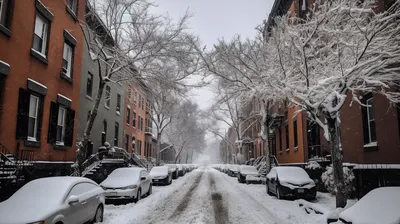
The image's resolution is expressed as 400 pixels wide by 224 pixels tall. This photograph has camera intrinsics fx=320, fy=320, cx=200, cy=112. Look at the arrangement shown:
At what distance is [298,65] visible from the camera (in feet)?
36.4

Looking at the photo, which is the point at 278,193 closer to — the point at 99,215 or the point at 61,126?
the point at 99,215

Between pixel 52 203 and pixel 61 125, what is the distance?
10.4m

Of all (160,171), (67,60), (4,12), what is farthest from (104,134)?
(4,12)

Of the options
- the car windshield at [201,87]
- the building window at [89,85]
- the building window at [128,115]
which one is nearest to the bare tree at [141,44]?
the car windshield at [201,87]

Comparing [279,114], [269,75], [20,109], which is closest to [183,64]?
[269,75]

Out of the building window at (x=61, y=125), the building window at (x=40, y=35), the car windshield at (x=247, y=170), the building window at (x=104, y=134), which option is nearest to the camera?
the building window at (x=40, y=35)

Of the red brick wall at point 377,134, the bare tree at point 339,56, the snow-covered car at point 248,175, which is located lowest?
the snow-covered car at point 248,175

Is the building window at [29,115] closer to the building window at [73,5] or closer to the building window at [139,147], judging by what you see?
the building window at [73,5]

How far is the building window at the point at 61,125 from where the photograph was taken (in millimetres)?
14790

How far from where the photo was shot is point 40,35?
1427 centimetres

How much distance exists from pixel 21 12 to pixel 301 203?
12.9 m

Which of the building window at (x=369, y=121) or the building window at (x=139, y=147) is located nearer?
the building window at (x=369, y=121)

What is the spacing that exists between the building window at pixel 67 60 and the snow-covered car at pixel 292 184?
38.9 ft

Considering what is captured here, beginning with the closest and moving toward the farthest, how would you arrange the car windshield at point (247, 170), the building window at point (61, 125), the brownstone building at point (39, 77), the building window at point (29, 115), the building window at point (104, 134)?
1. the brownstone building at point (39, 77)
2. the building window at point (29, 115)
3. the building window at point (61, 125)
4. the building window at point (104, 134)
5. the car windshield at point (247, 170)
